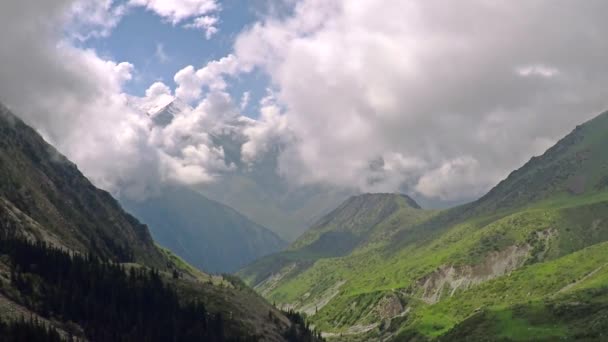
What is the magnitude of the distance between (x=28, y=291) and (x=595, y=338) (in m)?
189

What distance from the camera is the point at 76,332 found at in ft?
618

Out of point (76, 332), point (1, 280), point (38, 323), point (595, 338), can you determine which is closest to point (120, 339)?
point (76, 332)

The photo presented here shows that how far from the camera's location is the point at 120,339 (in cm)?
19438

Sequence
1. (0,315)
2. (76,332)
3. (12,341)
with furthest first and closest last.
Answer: (76,332), (0,315), (12,341)

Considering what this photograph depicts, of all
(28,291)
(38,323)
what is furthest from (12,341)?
(28,291)

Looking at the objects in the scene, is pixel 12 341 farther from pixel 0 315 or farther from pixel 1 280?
pixel 1 280

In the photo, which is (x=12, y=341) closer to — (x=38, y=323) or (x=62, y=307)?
(x=38, y=323)

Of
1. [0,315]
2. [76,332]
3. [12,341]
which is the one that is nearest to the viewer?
[12,341]

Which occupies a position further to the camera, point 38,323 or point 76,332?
point 76,332

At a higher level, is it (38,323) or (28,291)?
(28,291)

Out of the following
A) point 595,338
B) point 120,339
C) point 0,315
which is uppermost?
point 0,315

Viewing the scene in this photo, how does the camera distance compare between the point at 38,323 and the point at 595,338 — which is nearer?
the point at 38,323

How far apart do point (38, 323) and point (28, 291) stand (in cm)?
3178

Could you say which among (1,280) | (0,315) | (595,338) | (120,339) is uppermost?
(1,280)
